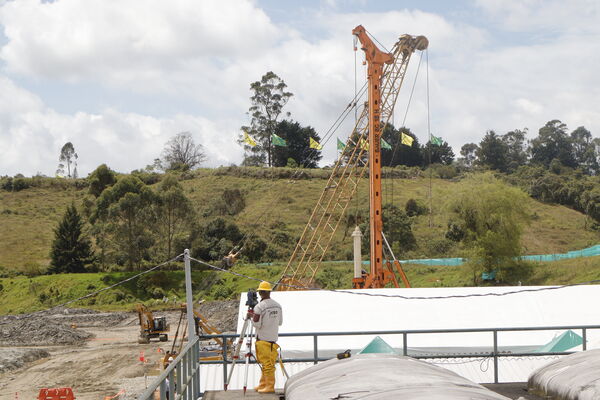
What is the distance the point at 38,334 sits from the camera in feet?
143

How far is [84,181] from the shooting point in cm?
10812

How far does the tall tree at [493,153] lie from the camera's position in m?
127

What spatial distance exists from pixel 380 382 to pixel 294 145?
347 feet

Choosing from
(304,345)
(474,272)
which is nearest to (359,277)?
(304,345)

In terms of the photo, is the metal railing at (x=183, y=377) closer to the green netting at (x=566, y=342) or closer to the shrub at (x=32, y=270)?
the green netting at (x=566, y=342)

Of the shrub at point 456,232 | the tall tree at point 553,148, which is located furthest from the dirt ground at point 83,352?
the tall tree at point 553,148

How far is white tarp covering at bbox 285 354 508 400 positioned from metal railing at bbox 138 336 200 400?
151cm

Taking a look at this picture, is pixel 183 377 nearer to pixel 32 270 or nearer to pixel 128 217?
pixel 128 217

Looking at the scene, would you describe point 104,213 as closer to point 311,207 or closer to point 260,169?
point 311,207

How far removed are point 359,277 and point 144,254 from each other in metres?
38.0

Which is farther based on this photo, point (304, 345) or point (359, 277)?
point (359, 277)

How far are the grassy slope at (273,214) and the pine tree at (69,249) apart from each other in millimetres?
5270

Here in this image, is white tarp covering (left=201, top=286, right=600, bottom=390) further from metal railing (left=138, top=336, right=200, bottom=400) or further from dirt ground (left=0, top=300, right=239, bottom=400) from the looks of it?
metal railing (left=138, top=336, right=200, bottom=400)

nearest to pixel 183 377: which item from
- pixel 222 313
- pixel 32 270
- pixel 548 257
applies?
pixel 222 313
